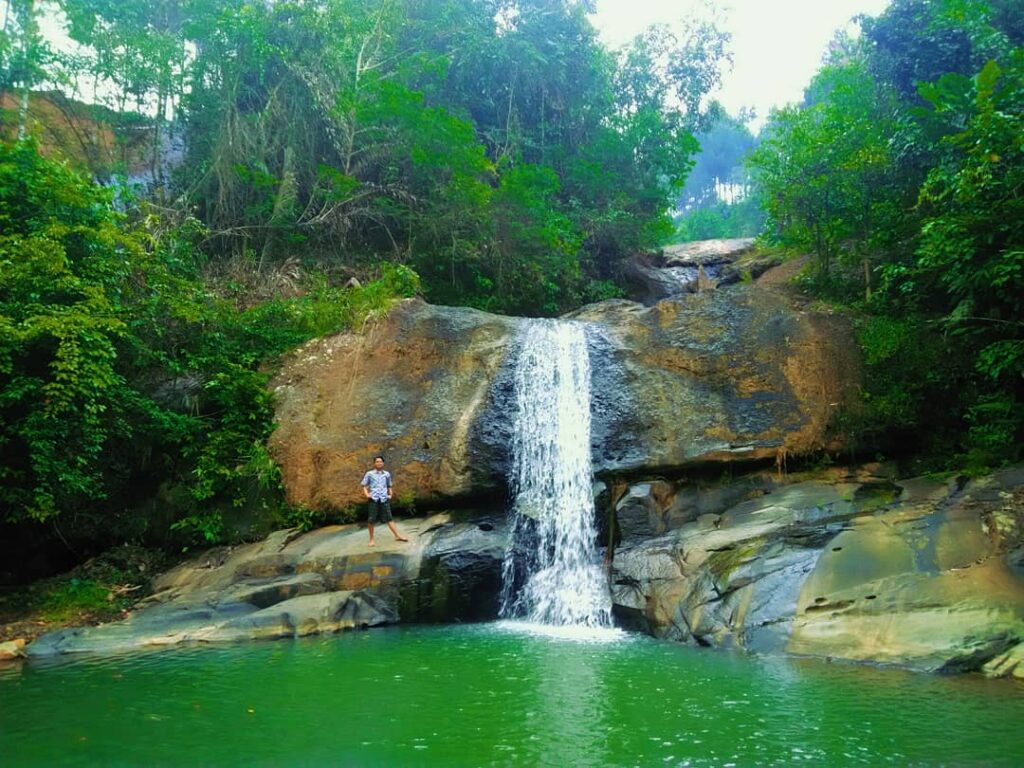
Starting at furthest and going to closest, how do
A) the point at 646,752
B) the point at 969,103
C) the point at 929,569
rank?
the point at 969,103
the point at 929,569
the point at 646,752

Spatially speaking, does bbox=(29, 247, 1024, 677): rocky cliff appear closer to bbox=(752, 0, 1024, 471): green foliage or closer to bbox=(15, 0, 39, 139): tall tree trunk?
bbox=(752, 0, 1024, 471): green foliage

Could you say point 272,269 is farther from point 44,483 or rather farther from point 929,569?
point 929,569

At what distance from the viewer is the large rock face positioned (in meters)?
12.8

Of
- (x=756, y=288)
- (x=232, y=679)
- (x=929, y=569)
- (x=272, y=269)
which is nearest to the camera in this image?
(x=232, y=679)

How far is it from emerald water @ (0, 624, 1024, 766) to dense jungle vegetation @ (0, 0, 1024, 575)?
5.15 meters

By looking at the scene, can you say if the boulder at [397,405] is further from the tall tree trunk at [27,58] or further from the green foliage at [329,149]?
the tall tree trunk at [27,58]

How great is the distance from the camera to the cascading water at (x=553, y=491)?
37.4ft

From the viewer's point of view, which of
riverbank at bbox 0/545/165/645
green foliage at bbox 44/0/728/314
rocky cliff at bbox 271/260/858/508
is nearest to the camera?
riverbank at bbox 0/545/165/645

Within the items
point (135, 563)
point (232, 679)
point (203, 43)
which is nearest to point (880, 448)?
point (232, 679)

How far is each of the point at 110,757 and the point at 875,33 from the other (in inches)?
711

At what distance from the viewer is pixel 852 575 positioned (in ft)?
29.0

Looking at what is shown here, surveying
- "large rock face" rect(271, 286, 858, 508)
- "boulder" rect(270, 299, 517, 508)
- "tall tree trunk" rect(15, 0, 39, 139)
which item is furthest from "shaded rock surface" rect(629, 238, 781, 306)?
"tall tree trunk" rect(15, 0, 39, 139)

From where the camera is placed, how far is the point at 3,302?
10.8 metres

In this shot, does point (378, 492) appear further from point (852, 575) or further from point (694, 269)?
point (694, 269)
